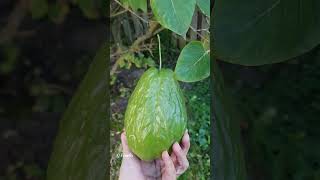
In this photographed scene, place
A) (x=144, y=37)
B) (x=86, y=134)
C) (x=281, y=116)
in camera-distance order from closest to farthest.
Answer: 1. (x=144, y=37)
2. (x=86, y=134)
3. (x=281, y=116)

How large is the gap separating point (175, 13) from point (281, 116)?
504 mm

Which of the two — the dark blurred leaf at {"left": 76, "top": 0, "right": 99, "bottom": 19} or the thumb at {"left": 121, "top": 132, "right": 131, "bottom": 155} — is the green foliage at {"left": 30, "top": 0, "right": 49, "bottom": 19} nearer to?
the dark blurred leaf at {"left": 76, "top": 0, "right": 99, "bottom": 19}

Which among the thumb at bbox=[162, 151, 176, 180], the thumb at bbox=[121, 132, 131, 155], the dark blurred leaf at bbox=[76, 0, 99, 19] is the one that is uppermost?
the dark blurred leaf at bbox=[76, 0, 99, 19]

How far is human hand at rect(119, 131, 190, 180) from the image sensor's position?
1.39 meters

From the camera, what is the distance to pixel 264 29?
5.10 feet

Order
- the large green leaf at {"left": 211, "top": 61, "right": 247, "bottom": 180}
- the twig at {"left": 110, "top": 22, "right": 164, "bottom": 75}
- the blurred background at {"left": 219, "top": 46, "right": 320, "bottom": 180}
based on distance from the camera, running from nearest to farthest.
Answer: the twig at {"left": 110, "top": 22, "right": 164, "bottom": 75}
the large green leaf at {"left": 211, "top": 61, "right": 247, "bottom": 180}
the blurred background at {"left": 219, "top": 46, "right": 320, "bottom": 180}

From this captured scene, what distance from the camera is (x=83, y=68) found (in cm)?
155

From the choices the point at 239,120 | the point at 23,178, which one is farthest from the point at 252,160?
the point at 23,178

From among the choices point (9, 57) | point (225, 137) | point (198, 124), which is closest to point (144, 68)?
point (198, 124)

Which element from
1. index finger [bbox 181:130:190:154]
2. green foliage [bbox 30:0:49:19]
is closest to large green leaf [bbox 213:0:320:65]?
index finger [bbox 181:130:190:154]

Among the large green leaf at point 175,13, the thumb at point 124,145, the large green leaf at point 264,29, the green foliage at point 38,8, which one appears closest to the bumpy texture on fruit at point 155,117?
the thumb at point 124,145

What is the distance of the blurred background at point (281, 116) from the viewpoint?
5.33 feet

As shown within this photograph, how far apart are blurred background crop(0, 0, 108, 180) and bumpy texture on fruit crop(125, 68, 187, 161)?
0.23m

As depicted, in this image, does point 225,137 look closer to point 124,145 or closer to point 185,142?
point 185,142
